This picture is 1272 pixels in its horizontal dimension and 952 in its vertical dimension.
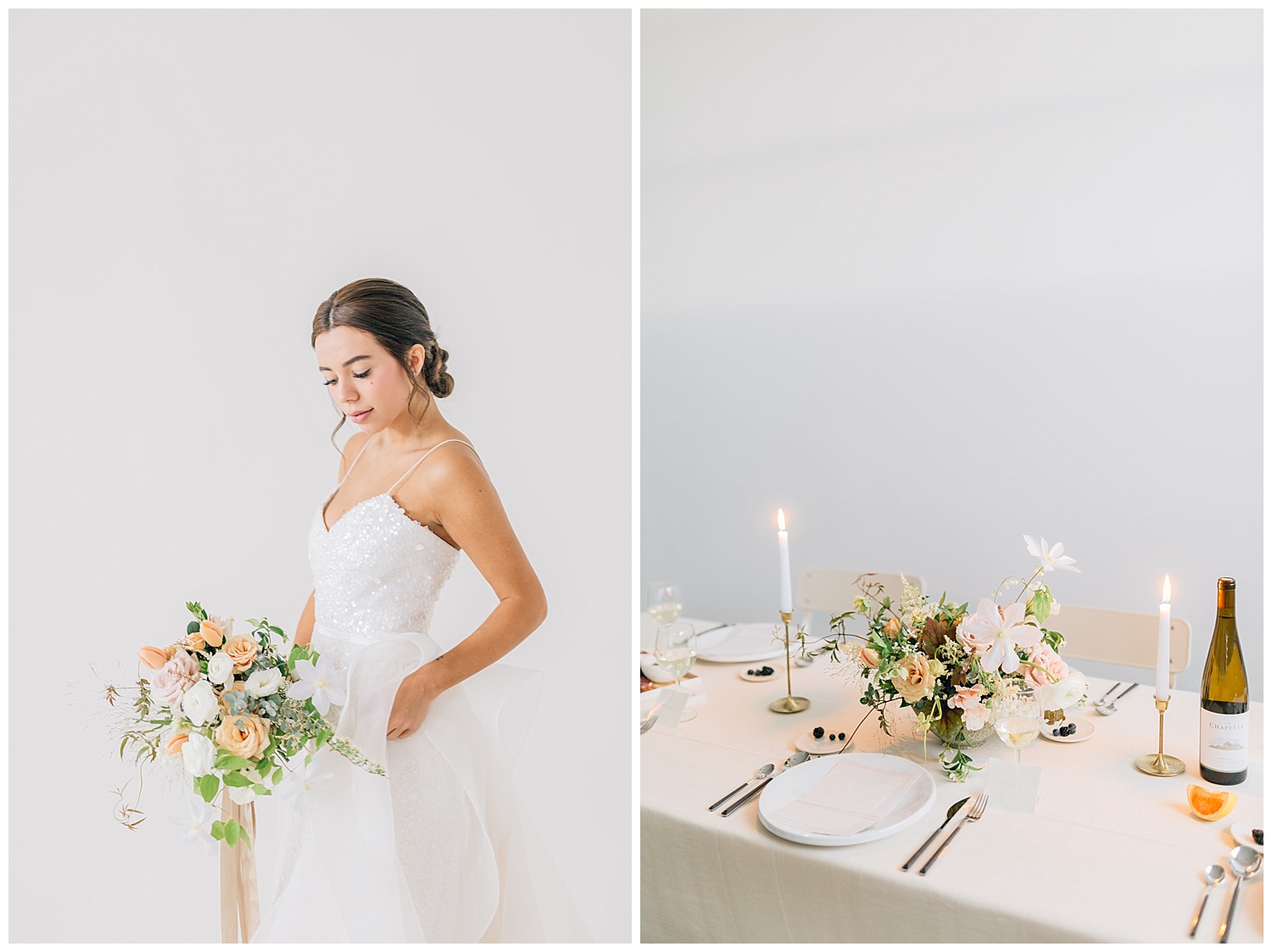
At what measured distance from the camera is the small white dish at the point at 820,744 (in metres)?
1.65

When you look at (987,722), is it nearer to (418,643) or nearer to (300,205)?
(418,643)

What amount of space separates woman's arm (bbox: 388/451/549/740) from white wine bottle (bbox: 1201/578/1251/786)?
1.18m

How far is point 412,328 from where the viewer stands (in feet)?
4.48

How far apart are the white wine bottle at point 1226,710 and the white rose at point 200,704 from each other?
1600mm

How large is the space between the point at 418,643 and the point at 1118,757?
1.31 m

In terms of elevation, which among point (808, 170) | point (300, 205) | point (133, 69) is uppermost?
point (808, 170)

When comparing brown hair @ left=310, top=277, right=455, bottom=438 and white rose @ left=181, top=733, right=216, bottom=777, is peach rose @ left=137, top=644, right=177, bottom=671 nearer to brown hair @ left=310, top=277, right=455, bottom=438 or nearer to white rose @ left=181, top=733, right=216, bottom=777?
white rose @ left=181, top=733, right=216, bottom=777

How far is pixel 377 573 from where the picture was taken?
1.37m

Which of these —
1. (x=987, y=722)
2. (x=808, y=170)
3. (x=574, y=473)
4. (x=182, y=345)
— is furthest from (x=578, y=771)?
(x=808, y=170)

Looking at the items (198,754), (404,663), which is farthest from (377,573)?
(198,754)

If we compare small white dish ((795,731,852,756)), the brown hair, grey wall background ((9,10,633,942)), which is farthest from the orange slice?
the brown hair

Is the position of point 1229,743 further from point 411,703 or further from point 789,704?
point 411,703

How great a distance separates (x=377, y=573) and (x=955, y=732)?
43.0 inches

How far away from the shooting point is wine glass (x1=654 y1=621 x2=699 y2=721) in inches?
73.2
